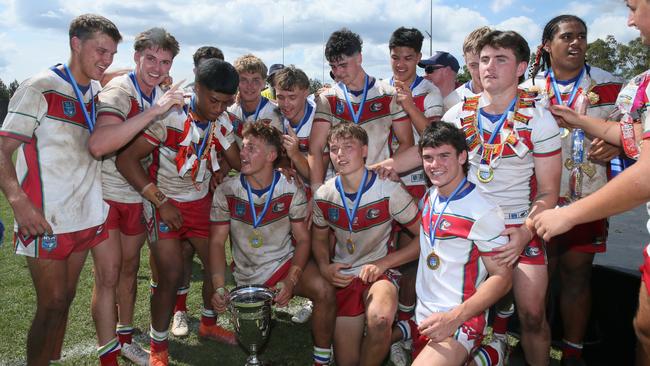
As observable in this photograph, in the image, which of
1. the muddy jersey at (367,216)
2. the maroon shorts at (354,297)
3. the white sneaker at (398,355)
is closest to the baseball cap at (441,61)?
the muddy jersey at (367,216)

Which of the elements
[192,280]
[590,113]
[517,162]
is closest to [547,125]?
[517,162]

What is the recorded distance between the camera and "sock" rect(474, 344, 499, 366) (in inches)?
118

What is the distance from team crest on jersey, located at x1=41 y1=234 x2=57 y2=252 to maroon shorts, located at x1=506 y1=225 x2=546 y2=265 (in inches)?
111

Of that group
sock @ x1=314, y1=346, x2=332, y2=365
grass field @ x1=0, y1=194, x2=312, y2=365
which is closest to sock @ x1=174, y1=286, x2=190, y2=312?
grass field @ x1=0, y1=194, x2=312, y2=365

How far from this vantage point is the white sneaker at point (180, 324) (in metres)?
4.33

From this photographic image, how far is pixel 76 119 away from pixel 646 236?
480 centimetres

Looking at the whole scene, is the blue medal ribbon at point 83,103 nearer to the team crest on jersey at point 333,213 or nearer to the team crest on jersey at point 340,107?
the team crest on jersey at point 333,213

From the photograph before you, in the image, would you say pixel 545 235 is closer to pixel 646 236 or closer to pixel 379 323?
pixel 379 323

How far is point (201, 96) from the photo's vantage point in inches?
143

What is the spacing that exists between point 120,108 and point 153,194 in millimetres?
615

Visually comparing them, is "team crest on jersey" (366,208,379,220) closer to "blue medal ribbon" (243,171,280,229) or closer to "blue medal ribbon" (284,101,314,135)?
"blue medal ribbon" (243,171,280,229)

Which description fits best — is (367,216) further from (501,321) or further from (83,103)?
(83,103)

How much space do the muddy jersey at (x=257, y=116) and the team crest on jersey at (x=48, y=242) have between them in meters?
1.66

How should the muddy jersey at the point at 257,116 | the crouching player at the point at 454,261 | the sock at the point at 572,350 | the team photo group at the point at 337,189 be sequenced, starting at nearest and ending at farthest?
the crouching player at the point at 454,261 < the team photo group at the point at 337,189 < the sock at the point at 572,350 < the muddy jersey at the point at 257,116
